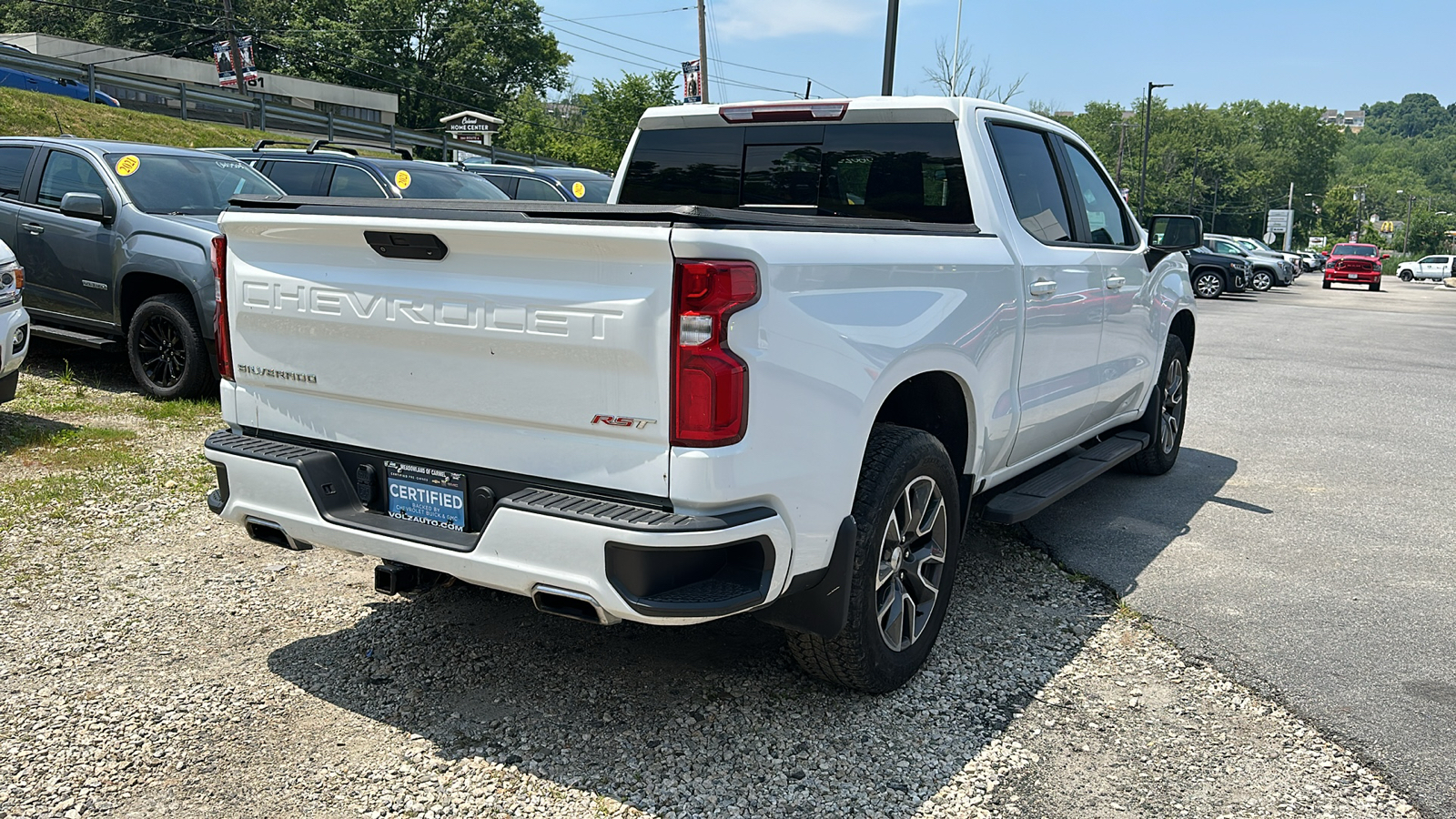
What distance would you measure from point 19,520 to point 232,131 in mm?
27558

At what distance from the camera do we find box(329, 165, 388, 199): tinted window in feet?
35.2

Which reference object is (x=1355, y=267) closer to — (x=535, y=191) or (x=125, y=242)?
(x=535, y=191)

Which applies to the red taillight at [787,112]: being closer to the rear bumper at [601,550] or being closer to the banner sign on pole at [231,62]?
the rear bumper at [601,550]

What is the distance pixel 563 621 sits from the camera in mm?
4266

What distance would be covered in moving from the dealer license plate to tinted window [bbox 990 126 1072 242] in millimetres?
2525

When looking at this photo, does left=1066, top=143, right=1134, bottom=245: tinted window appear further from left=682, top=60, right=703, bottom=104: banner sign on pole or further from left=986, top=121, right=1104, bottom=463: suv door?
left=682, top=60, right=703, bottom=104: banner sign on pole

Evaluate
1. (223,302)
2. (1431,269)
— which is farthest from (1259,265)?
(223,302)

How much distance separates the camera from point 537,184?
1464cm

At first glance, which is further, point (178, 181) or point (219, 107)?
point (219, 107)

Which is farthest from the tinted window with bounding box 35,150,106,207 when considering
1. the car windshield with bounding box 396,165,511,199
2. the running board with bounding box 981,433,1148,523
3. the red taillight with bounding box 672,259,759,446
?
the red taillight with bounding box 672,259,759,446

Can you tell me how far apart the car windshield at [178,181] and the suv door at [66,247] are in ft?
0.60

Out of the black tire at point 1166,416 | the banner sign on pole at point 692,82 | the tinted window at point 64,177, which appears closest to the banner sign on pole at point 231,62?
the banner sign on pole at point 692,82

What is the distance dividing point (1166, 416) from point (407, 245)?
17.3 ft

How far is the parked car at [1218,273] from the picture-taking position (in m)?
28.1
